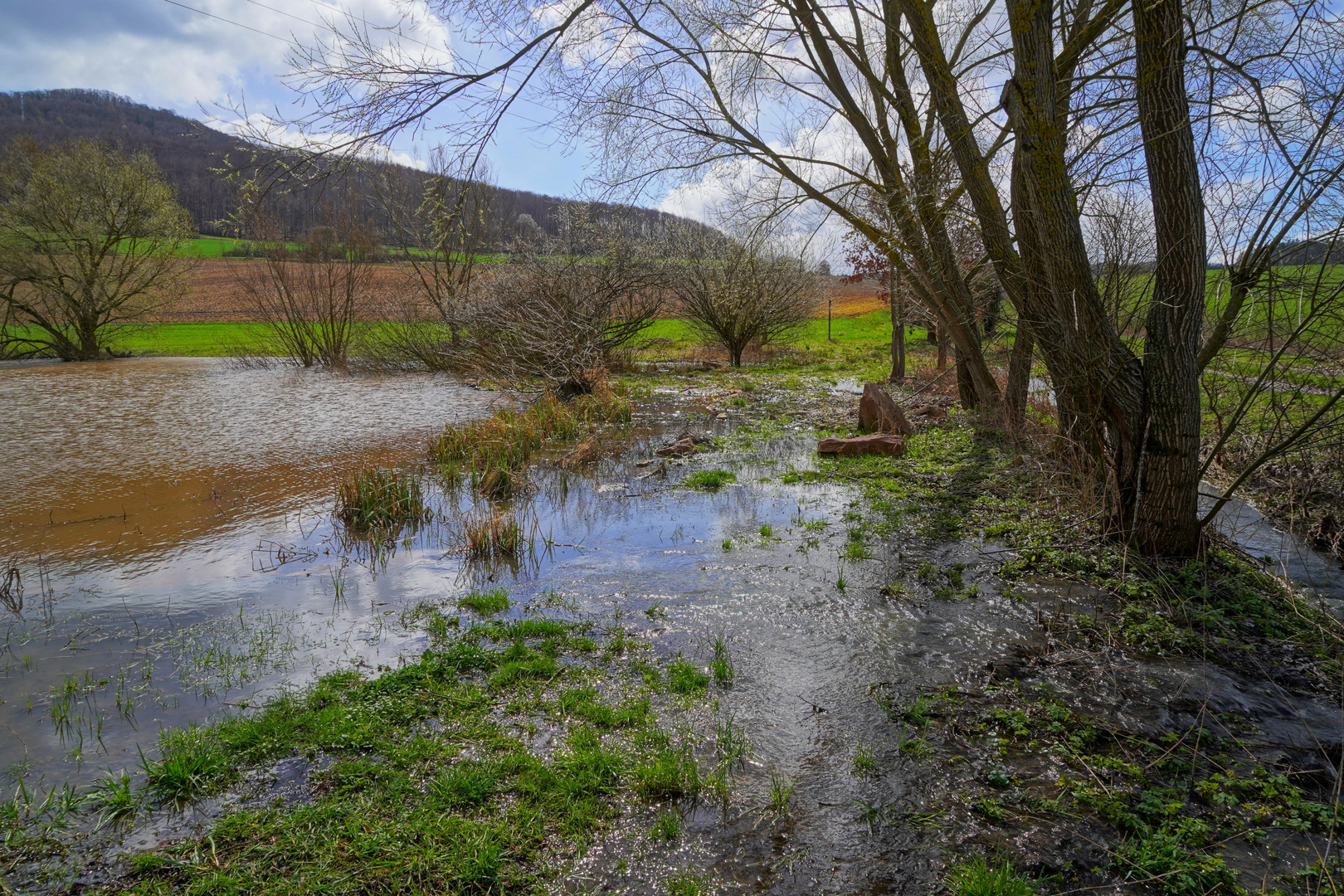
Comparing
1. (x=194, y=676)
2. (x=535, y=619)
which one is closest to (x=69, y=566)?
(x=194, y=676)

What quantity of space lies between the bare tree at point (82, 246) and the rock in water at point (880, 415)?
28.8 meters

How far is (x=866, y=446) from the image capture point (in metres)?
10.5

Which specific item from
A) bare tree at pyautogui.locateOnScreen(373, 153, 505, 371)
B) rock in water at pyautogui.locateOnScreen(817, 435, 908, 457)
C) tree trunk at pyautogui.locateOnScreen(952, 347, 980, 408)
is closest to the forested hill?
bare tree at pyautogui.locateOnScreen(373, 153, 505, 371)

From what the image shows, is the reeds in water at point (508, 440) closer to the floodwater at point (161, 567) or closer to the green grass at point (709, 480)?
the floodwater at point (161, 567)

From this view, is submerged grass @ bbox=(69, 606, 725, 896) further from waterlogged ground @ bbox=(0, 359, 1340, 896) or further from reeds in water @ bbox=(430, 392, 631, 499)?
reeds in water @ bbox=(430, 392, 631, 499)

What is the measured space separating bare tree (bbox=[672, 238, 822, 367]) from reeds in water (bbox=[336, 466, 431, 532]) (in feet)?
50.4

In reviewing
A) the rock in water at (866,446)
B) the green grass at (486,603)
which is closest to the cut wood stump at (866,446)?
the rock in water at (866,446)

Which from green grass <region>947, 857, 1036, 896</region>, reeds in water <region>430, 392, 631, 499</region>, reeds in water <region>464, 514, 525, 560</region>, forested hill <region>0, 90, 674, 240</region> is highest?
forested hill <region>0, 90, 674, 240</region>

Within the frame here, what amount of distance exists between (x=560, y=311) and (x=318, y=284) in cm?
1131

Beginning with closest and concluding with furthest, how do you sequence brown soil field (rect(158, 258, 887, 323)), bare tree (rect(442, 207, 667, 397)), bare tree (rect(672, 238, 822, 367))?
bare tree (rect(442, 207, 667, 397)), bare tree (rect(672, 238, 822, 367)), brown soil field (rect(158, 258, 887, 323))

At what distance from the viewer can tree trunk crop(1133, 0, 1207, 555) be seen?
527cm

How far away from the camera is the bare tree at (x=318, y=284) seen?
22.5 meters

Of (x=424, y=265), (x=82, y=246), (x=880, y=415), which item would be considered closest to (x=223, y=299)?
(x=82, y=246)

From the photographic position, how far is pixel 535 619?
5168mm
